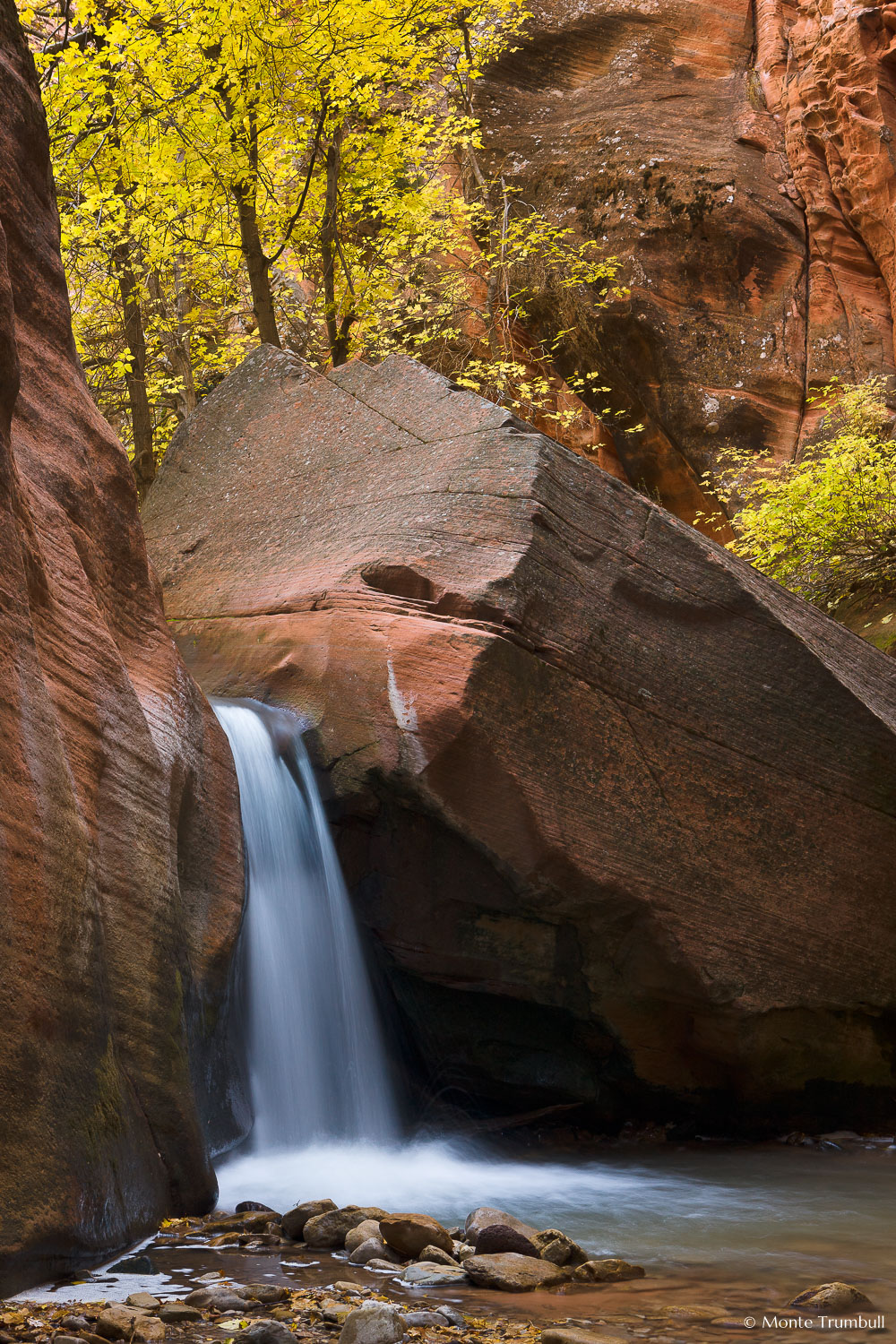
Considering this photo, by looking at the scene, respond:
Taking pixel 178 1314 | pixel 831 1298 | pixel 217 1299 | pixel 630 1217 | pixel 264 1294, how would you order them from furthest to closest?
pixel 630 1217 < pixel 831 1298 < pixel 264 1294 < pixel 217 1299 < pixel 178 1314

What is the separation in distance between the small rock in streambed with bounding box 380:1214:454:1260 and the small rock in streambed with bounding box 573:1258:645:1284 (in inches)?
18.5

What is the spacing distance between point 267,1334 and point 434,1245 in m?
1.17

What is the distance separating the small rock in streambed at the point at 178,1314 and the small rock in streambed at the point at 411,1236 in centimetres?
96

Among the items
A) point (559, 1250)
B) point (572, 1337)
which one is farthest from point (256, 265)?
point (572, 1337)

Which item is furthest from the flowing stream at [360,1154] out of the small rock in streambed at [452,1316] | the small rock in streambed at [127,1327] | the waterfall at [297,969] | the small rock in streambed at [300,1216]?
the small rock in streambed at [127,1327]

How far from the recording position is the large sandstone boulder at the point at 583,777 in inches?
262

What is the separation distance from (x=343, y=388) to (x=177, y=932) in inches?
222

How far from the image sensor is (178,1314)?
10.7ft

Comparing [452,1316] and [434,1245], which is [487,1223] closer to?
[434,1245]

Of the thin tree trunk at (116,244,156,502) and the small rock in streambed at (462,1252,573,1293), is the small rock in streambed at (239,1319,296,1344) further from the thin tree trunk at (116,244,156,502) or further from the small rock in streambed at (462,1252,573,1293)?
the thin tree trunk at (116,244,156,502)

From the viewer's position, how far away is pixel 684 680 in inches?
287

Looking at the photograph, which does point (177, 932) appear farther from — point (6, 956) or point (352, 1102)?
point (352, 1102)

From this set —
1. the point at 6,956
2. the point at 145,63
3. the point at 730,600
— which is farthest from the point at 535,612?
the point at 145,63

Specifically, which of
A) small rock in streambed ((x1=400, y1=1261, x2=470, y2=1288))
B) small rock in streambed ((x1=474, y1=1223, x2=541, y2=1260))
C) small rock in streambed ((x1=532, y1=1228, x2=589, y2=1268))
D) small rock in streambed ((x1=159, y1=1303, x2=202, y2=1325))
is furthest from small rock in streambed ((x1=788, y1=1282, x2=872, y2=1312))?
small rock in streambed ((x1=159, y1=1303, x2=202, y2=1325))
